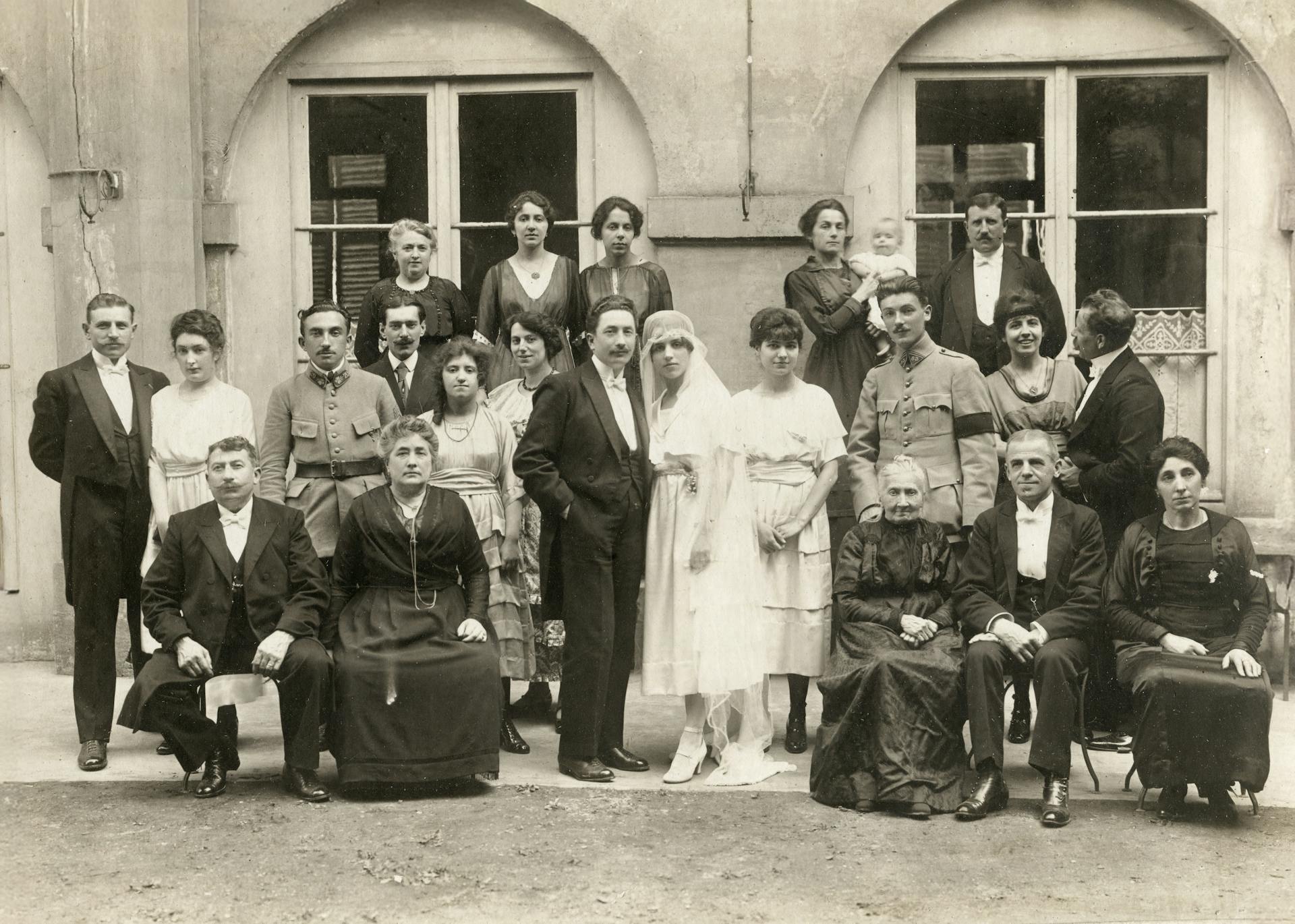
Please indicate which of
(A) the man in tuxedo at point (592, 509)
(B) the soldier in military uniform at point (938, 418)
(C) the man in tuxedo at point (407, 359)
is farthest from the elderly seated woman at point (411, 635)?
(B) the soldier in military uniform at point (938, 418)

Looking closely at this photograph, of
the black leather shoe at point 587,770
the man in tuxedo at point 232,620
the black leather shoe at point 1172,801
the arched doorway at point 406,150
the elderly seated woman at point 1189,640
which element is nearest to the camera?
the elderly seated woman at point 1189,640

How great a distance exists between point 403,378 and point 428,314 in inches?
11.8

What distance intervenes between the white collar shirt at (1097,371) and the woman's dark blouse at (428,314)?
104 inches

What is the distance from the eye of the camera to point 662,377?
18.1 ft

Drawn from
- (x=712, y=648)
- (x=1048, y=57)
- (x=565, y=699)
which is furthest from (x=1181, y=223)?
(x=565, y=699)

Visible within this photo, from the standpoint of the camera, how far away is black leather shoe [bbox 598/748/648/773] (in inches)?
216

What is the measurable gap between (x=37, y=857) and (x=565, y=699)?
1.85 m

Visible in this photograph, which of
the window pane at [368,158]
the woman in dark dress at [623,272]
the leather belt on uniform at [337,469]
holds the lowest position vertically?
the leather belt on uniform at [337,469]

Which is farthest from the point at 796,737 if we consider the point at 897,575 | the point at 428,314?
the point at 428,314

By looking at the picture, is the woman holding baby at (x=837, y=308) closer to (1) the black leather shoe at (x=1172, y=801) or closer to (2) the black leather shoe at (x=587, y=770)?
(2) the black leather shoe at (x=587, y=770)

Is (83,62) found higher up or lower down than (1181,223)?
higher up

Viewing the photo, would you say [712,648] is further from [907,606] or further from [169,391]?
[169,391]

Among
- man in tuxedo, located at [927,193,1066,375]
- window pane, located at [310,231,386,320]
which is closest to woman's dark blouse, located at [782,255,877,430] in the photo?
man in tuxedo, located at [927,193,1066,375]

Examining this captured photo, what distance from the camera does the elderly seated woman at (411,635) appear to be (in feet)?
16.7
